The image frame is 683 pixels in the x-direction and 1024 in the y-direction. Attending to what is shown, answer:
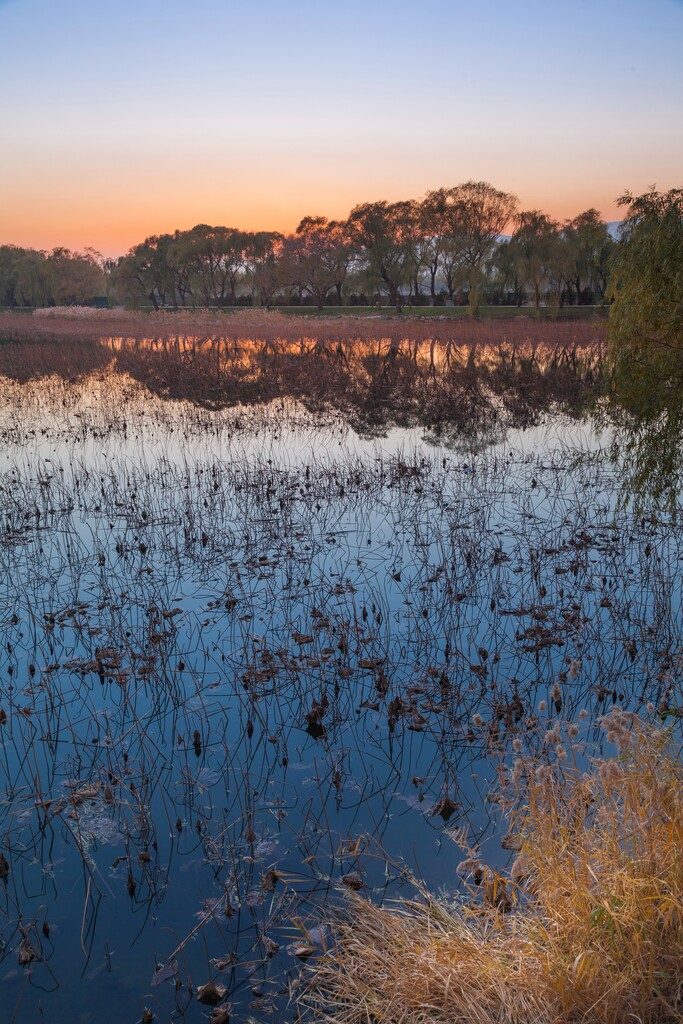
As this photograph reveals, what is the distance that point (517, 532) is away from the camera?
11.5m

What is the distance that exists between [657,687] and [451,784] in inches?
98.8

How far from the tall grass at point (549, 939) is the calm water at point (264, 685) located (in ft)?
1.30

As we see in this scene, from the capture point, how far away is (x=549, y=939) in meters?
3.59

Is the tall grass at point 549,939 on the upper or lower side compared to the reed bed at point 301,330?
lower

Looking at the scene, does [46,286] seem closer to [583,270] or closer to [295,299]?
[295,299]

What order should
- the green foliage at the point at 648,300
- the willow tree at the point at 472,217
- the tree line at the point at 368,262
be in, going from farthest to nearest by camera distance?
the willow tree at the point at 472,217
the tree line at the point at 368,262
the green foliage at the point at 648,300

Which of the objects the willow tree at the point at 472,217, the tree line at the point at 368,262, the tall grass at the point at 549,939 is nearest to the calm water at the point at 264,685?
the tall grass at the point at 549,939

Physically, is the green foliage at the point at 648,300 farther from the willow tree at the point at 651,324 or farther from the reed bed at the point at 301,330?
the reed bed at the point at 301,330

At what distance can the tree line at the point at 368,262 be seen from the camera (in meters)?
67.0

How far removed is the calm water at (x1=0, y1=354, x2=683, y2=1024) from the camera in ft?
15.1

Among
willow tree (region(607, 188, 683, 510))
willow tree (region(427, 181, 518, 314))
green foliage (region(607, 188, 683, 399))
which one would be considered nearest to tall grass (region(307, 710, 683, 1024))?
willow tree (region(607, 188, 683, 510))

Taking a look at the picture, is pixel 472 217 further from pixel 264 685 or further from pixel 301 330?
pixel 264 685

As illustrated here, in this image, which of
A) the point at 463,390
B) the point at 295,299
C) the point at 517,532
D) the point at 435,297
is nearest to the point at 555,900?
the point at 517,532

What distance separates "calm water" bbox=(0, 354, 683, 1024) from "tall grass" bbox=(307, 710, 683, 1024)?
0.40 m
